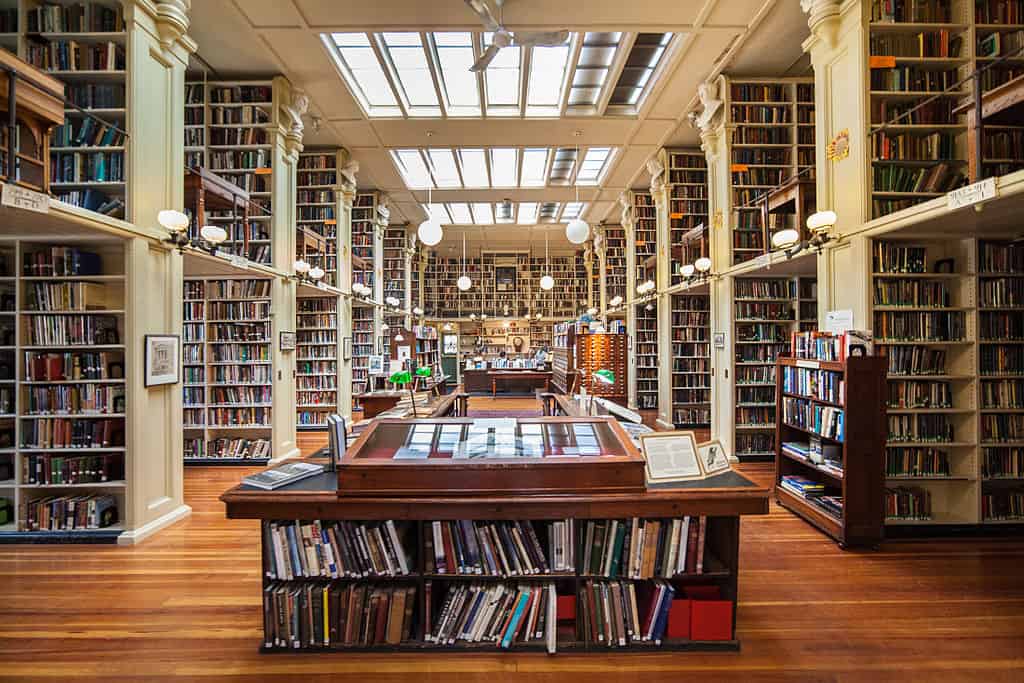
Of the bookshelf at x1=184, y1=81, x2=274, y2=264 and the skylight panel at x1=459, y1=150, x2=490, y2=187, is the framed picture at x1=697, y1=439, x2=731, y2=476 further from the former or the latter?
the skylight panel at x1=459, y1=150, x2=490, y2=187

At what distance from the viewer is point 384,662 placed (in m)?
2.47

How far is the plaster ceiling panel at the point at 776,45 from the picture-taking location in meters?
5.41

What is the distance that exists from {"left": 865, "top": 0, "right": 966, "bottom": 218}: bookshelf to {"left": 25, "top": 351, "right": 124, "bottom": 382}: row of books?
21.5 ft

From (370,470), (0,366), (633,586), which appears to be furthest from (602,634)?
(0,366)

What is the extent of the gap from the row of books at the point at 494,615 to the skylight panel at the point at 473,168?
28.1 feet

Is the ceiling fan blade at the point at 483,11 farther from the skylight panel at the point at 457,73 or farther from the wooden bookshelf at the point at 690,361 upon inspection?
the wooden bookshelf at the point at 690,361

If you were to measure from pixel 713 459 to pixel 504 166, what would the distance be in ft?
29.0

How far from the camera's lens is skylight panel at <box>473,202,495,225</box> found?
45.4ft

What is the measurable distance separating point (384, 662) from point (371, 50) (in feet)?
21.1

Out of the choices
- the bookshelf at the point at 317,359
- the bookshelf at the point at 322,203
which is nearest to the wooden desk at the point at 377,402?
the bookshelf at the point at 317,359

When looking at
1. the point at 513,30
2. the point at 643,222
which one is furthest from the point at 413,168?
the point at 513,30

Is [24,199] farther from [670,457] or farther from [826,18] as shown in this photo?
[826,18]

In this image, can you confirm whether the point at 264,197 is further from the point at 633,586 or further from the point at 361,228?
the point at 633,586

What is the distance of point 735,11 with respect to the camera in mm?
5250
